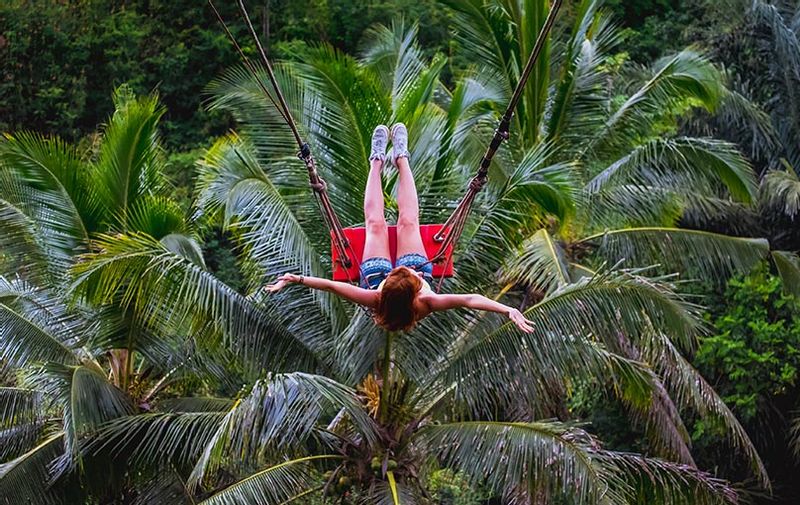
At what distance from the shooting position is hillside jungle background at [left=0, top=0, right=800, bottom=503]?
571 inches

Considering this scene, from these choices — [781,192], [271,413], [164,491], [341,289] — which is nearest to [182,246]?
[164,491]

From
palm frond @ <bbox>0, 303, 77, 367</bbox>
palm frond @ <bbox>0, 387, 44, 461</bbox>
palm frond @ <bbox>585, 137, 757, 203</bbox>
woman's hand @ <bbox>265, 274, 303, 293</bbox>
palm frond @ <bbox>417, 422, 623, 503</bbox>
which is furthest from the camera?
palm frond @ <bbox>585, 137, 757, 203</bbox>

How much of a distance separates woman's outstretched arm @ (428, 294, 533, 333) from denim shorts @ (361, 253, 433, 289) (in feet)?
2.36

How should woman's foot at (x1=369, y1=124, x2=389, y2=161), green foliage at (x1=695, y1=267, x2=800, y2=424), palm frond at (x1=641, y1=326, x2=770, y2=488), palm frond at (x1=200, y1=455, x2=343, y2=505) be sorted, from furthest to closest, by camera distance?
green foliage at (x1=695, y1=267, x2=800, y2=424)
palm frond at (x1=641, y1=326, x2=770, y2=488)
palm frond at (x1=200, y1=455, x2=343, y2=505)
woman's foot at (x1=369, y1=124, x2=389, y2=161)

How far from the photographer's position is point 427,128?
376 inches

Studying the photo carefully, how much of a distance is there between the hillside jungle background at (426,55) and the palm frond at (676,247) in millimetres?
2693

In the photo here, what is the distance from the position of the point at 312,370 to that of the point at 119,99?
173 inches

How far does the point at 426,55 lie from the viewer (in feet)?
71.9

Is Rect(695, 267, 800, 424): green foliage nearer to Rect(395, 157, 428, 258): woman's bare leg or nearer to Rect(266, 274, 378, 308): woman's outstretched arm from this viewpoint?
Rect(395, 157, 428, 258): woman's bare leg

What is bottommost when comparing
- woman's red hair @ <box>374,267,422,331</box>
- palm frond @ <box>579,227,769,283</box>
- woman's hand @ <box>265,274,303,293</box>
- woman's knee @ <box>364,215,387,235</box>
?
palm frond @ <box>579,227,769,283</box>

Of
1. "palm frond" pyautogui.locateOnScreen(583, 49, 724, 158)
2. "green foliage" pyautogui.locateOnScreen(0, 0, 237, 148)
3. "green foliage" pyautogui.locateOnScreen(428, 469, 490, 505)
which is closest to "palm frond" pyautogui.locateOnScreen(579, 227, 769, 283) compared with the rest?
"palm frond" pyautogui.locateOnScreen(583, 49, 724, 158)

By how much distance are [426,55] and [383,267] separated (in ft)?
49.6

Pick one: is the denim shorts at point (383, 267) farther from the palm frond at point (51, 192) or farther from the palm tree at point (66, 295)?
the palm frond at point (51, 192)

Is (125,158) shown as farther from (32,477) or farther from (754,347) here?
(754,347)
